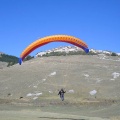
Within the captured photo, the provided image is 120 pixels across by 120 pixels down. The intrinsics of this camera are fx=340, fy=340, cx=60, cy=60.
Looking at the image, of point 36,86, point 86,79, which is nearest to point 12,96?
point 36,86

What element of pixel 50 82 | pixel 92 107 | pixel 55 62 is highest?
pixel 55 62

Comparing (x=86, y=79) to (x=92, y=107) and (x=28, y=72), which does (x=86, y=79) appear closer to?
(x=28, y=72)

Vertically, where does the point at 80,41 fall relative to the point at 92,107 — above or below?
above

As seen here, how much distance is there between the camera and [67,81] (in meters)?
70.8

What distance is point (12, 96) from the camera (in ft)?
204

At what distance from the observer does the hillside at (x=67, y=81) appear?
5597cm

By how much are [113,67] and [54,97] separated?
83.3 feet

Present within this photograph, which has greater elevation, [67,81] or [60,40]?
[60,40]

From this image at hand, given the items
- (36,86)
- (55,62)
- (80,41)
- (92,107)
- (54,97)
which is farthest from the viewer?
(55,62)

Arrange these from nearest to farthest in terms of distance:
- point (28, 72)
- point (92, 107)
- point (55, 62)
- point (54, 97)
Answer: point (92, 107)
point (54, 97)
point (28, 72)
point (55, 62)

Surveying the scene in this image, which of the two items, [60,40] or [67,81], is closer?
[60,40]

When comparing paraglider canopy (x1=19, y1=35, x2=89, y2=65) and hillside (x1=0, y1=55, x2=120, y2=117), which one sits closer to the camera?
paraglider canopy (x1=19, y1=35, x2=89, y2=65)

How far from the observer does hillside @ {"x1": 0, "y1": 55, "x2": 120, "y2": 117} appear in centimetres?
5597

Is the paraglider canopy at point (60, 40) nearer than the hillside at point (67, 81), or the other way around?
the paraglider canopy at point (60, 40)
